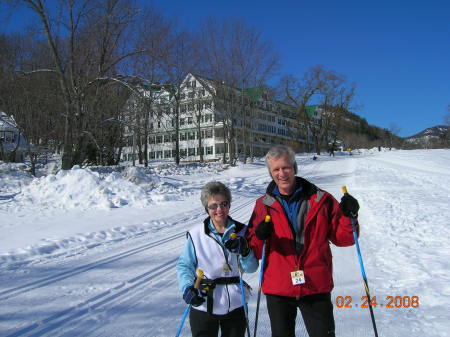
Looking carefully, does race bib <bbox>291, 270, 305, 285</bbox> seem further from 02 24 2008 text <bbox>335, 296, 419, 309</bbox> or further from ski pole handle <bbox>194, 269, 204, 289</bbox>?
02 24 2008 text <bbox>335, 296, 419, 309</bbox>

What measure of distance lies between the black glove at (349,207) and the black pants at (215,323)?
3.61 ft

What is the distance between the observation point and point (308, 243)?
8.18 feet

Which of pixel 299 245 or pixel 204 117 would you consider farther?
pixel 204 117

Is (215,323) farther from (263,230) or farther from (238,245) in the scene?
(263,230)

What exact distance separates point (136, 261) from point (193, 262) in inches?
155

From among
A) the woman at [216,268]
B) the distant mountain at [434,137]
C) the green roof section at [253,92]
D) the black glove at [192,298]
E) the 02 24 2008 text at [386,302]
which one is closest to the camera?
the black glove at [192,298]

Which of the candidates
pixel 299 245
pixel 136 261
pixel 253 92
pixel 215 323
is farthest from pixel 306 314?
pixel 253 92

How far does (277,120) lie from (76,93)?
61538 mm

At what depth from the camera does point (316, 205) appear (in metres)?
2.49

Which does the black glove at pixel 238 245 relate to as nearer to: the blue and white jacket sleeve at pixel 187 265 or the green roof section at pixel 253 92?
the blue and white jacket sleeve at pixel 187 265

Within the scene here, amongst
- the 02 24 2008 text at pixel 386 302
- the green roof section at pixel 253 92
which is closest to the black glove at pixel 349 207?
the 02 24 2008 text at pixel 386 302

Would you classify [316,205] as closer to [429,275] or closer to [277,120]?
[429,275]

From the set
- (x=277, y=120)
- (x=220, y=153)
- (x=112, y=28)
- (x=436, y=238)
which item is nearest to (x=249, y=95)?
(x=112, y=28)

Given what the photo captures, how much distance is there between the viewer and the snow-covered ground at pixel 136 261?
385cm
